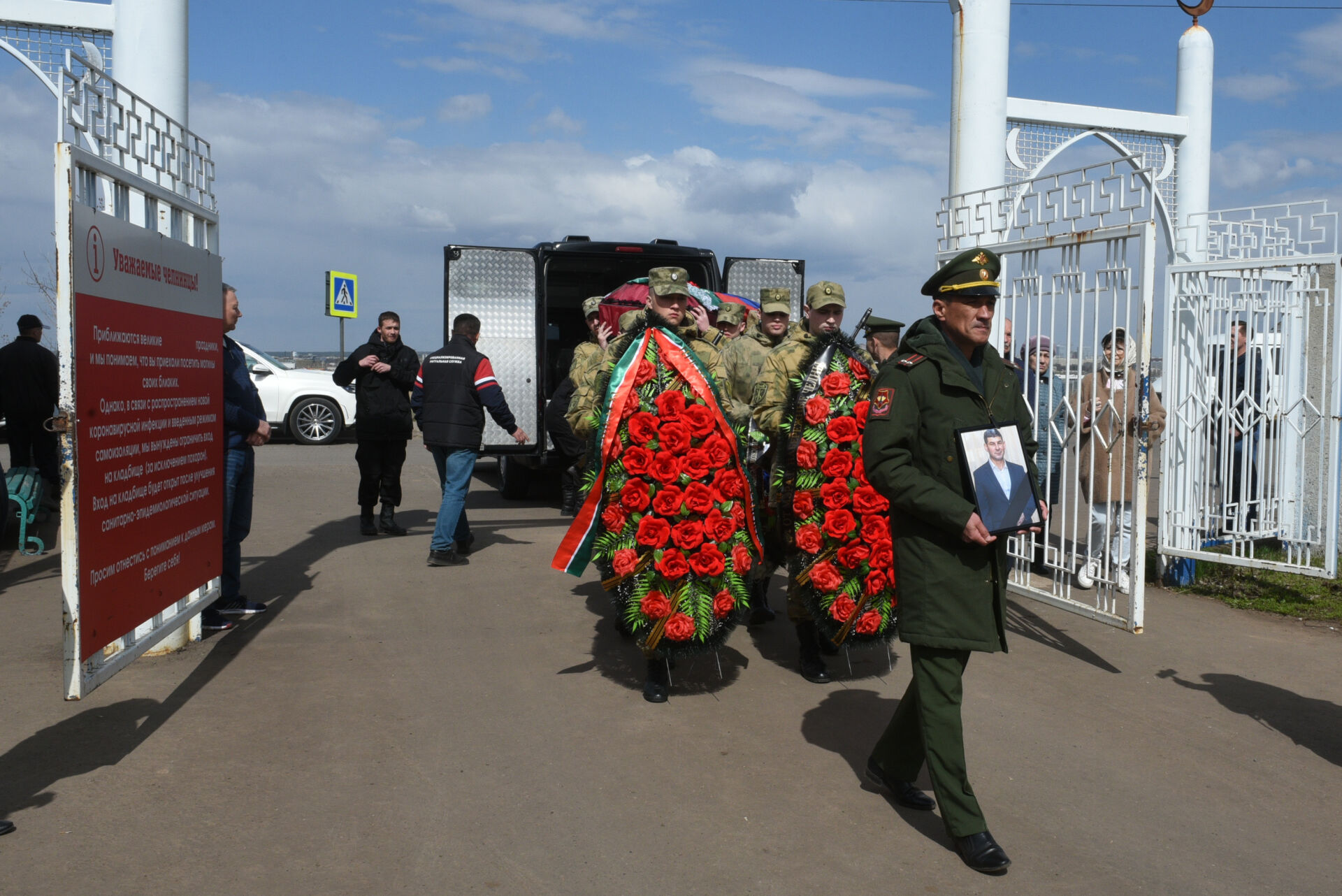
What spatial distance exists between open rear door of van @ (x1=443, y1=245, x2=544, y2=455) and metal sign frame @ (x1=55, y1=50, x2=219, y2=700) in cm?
453

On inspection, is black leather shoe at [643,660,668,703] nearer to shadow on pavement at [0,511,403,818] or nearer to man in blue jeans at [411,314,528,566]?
shadow on pavement at [0,511,403,818]

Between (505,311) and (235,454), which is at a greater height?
(505,311)

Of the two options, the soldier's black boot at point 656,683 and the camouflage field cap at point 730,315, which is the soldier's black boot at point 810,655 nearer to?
the soldier's black boot at point 656,683

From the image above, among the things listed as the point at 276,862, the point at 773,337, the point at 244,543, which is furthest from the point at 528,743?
the point at 244,543

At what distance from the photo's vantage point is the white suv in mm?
18750

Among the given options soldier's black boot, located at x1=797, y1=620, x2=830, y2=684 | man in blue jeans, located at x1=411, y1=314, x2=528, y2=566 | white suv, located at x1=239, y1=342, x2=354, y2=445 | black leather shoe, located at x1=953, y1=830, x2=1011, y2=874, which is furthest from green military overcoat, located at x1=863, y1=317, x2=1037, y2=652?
white suv, located at x1=239, y1=342, x2=354, y2=445

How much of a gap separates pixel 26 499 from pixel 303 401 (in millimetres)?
10135

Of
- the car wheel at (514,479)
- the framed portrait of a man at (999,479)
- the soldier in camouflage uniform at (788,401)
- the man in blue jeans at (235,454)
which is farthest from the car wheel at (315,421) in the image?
the framed portrait of a man at (999,479)

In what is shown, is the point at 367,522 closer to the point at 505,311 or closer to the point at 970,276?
the point at 505,311

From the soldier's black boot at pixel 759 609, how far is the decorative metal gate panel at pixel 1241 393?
2.96m

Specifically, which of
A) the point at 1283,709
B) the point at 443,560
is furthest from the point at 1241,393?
the point at 443,560

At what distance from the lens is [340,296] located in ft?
69.2

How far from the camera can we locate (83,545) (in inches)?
159

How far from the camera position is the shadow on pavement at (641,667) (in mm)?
5523
